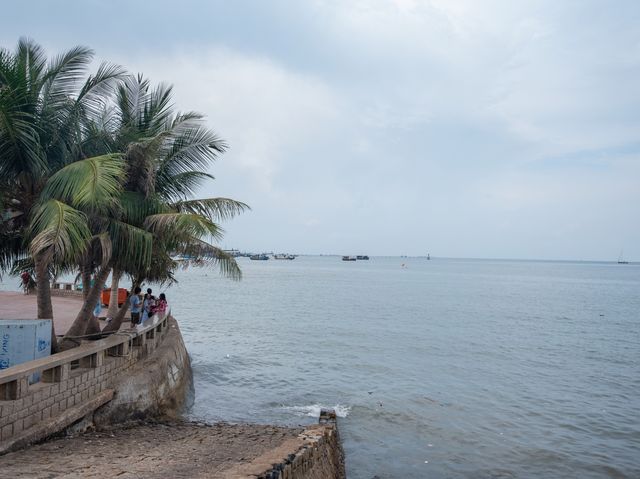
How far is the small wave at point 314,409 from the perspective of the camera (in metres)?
15.6

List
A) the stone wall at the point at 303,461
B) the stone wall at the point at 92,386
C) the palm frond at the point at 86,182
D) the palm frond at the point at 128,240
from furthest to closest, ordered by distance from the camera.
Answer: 1. the palm frond at the point at 128,240
2. the palm frond at the point at 86,182
3. the stone wall at the point at 92,386
4. the stone wall at the point at 303,461

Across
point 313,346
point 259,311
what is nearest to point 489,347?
point 313,346

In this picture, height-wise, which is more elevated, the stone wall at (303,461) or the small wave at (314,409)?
the stone wall at (303,461)

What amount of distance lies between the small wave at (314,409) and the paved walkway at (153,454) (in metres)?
4.05

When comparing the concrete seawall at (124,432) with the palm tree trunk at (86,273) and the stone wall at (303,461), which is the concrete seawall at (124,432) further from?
the palm tree trunk at (86,273)

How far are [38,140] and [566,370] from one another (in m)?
24.0

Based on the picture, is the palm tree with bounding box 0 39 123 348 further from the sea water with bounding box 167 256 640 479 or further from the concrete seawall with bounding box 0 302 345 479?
the sea water with bounding box 167 256 640 479

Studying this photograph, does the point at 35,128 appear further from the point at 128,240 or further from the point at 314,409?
the point at 314,409

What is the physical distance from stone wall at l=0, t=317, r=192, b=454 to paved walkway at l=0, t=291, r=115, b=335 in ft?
13.7

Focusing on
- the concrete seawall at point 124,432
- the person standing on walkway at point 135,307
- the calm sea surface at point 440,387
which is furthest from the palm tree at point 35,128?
the calm sea surface at point 440,387

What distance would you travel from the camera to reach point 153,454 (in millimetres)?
8555

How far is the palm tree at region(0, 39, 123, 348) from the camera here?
33.7ft

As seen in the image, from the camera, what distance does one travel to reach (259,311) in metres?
45.0

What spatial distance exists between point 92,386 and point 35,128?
6008mm
